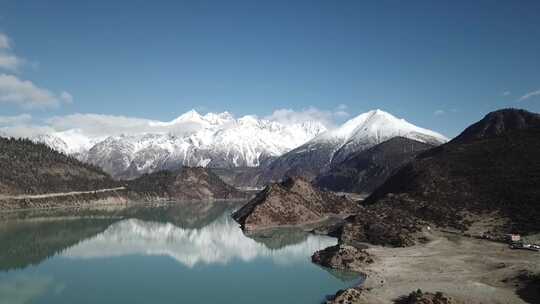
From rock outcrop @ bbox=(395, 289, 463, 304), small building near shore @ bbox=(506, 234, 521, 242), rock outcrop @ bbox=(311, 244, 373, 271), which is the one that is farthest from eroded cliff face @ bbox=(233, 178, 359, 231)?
rock outcrop @ bbox=(395, 289, 463, 304)

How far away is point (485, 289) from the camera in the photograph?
224 feet

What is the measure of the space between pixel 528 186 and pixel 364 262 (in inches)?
2653

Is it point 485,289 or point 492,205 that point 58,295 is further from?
point 492,205

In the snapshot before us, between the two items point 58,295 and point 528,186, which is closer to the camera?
point 58,295

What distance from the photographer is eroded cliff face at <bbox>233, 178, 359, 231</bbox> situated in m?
157

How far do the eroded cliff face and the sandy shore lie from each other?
5495 cm

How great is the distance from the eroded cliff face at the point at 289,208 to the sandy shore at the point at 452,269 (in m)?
55.0

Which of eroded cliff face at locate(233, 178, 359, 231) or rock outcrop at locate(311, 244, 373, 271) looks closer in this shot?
rock outcrop at locate(311, 244, 373, 271)

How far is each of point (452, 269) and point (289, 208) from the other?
3409 inches

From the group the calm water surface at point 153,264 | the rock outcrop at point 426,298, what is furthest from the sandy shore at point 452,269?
the calm water surface at point 153,264

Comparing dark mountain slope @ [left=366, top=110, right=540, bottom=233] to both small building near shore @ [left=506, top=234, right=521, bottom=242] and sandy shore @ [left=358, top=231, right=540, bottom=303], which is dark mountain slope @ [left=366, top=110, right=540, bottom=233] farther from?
sandy shore @ [left=358, top=231, right=540, bottom=303]

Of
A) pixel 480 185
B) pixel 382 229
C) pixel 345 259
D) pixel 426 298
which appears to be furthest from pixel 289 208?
pixel 426 298

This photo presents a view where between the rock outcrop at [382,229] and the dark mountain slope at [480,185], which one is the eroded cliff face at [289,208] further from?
the rock outcrop at [382,229]

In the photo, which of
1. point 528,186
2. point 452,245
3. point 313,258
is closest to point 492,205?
point 528,186
